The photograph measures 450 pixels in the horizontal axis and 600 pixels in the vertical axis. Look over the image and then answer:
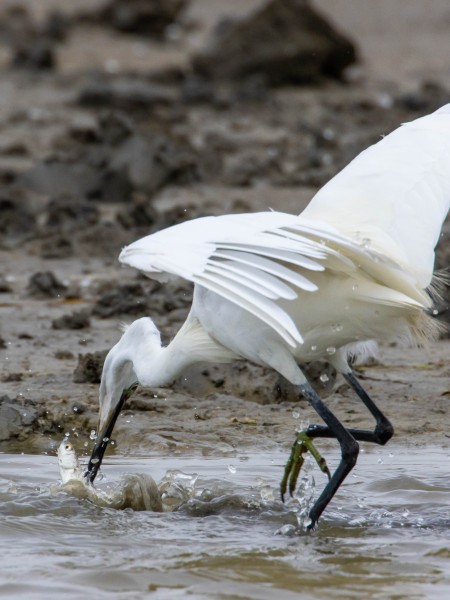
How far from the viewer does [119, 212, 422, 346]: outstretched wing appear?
16.5 ft

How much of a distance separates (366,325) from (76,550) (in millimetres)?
1507

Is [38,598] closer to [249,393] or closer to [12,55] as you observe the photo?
[249,393]

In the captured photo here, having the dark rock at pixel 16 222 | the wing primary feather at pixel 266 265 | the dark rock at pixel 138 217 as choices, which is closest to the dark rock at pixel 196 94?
the dark rock at pixel 16 222

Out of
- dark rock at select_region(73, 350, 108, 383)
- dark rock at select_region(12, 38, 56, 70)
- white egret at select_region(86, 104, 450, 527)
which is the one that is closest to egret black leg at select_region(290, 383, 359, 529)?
white egret at select_region(86, 104, 450, 527)

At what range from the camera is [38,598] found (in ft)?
16.4

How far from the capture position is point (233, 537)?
582cm

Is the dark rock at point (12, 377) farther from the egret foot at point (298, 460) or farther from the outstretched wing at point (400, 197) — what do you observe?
the outstretched wing at point (400, 197)

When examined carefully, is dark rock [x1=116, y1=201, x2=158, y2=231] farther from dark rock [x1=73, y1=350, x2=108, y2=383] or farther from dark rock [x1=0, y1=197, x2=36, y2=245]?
dark rock [x1=73, y1=350, x2=108, y2=383]

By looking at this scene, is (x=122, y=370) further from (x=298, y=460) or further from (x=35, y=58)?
(x=35, y=58)

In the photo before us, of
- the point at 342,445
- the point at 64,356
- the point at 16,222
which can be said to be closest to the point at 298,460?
the point at 342,445

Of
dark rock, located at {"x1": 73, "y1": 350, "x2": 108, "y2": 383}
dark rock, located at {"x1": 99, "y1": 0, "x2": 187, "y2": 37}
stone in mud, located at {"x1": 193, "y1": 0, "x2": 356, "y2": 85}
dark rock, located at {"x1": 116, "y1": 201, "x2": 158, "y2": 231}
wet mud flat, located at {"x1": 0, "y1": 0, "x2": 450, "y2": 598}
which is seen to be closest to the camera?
wet mud flat, located at {"x1": 0, "y1": 0, "x2": 450, "y2": 598}

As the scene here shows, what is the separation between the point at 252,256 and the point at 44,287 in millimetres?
4886

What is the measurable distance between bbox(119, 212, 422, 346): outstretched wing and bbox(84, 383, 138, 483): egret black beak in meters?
1.08

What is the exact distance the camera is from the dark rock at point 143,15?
70.1 feet
